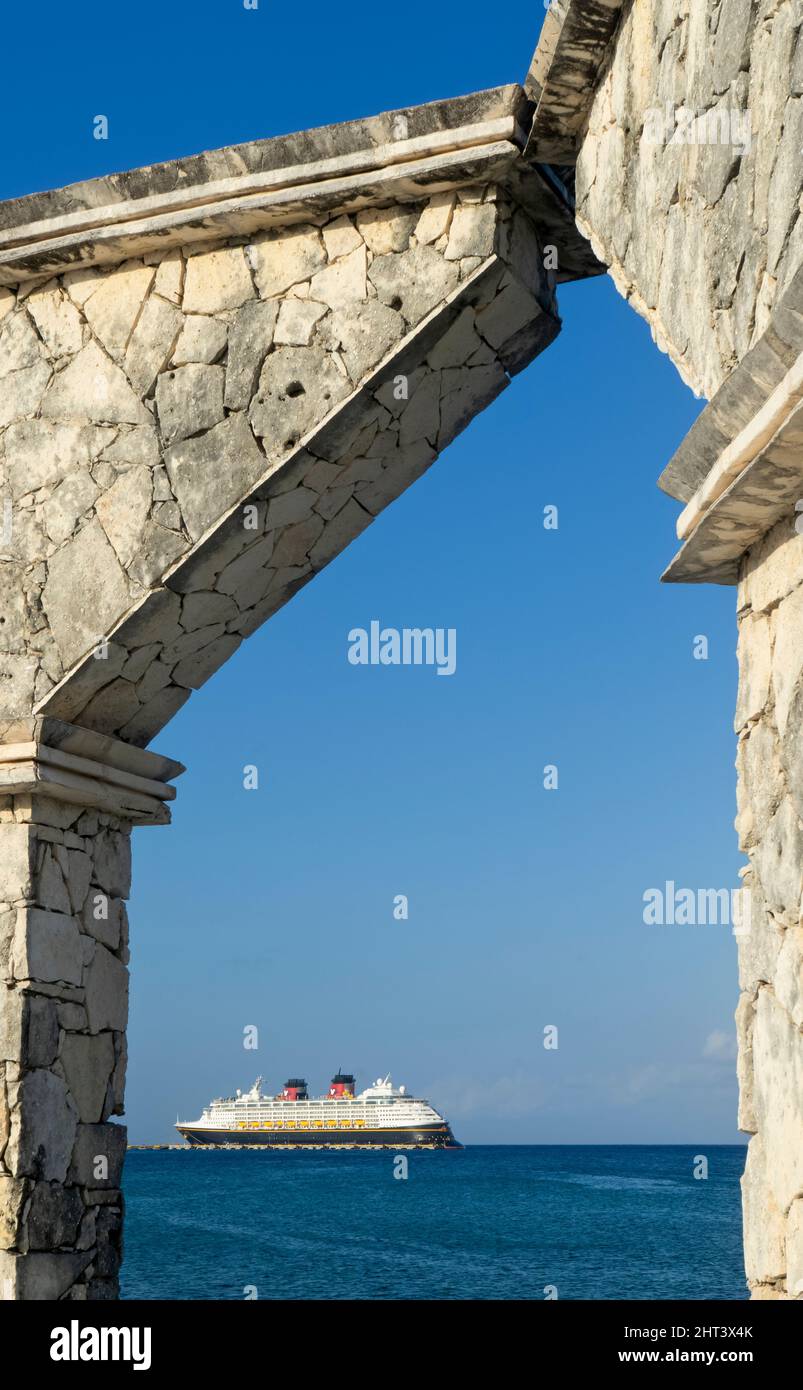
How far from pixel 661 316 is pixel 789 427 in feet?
3.27

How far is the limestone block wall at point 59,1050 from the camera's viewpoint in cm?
436

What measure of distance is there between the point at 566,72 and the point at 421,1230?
155ft

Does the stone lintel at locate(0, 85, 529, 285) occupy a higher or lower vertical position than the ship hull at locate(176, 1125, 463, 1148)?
higher

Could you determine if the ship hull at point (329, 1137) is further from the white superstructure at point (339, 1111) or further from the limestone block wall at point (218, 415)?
the limestone block wall at point (218, 415)

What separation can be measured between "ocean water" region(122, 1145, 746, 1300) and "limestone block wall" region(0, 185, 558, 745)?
19.6 meters

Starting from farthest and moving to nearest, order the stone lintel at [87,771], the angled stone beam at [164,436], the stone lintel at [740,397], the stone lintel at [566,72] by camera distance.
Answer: the stone lintel at [87,771] < the angled stone beam at [164,436] < the stone lintel at [566,72] < the stone lintel at [740,397]

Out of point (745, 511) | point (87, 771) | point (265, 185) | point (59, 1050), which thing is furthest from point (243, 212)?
point (59, 1050)

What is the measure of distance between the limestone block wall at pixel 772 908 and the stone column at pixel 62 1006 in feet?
7.73

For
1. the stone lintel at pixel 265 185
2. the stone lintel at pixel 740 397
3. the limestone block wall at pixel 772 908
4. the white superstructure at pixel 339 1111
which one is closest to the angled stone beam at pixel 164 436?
the stone lintel at pixel 265 185

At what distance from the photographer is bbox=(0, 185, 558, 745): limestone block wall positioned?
14.2ft

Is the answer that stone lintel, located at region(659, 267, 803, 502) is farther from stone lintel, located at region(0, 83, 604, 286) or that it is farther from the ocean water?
the ocean water

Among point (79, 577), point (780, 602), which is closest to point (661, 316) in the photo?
point (780, 602)

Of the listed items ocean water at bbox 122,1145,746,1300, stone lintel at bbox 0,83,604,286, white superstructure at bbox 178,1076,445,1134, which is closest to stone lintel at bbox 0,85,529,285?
stone lintel at bbox 0,83,604,286
